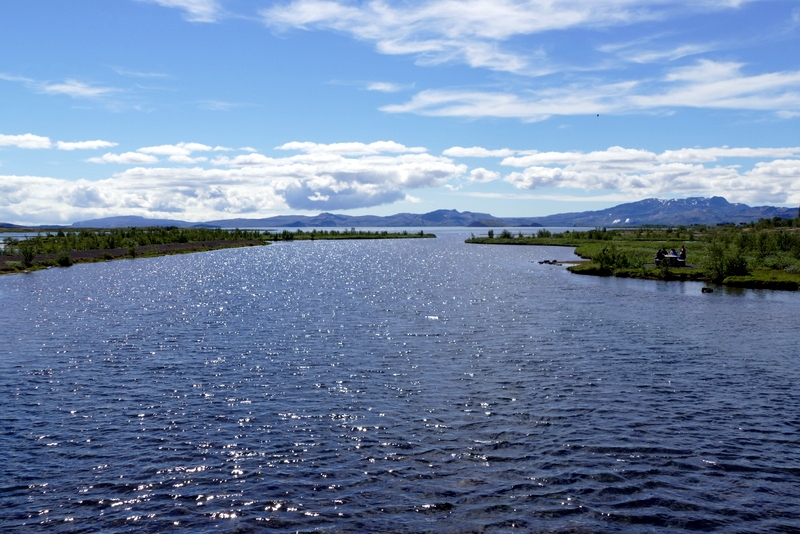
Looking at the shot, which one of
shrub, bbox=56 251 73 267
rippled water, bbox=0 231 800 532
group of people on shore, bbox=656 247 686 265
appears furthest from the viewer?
shrub, bbox=56 251 73 267

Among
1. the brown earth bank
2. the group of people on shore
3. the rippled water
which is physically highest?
the brown earth bank

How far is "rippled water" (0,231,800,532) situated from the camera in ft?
61.5

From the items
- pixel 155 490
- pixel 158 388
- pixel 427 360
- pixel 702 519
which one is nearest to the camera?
pixel 702 519

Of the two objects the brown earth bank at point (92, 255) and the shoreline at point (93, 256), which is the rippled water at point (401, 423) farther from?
the brown earth bank at point (92, 255)

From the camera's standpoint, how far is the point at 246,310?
6147cm

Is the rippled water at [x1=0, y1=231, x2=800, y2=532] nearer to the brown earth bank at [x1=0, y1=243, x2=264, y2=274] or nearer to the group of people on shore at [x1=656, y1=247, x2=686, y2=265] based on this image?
the group of people on shore at [x1=656, y1=247, x2=686, y2=265]

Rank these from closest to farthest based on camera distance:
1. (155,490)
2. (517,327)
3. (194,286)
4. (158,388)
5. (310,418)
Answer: (155,490) < (310,418) < (158,388) < (517,327) < (194,286)

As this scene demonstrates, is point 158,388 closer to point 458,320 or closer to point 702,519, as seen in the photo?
point 702,519

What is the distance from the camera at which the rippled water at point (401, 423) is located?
738 inches

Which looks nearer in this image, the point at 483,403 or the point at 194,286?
the point at 483,403

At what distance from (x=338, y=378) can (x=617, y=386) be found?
47.9 feet

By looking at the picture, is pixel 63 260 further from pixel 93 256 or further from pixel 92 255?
pixel 92 255

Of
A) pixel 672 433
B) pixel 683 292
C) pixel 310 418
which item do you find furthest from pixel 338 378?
pixel 683 292

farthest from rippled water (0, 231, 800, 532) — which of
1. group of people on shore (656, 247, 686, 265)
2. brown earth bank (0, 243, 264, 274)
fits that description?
brown earth bank (0, 243, 264, 274)
